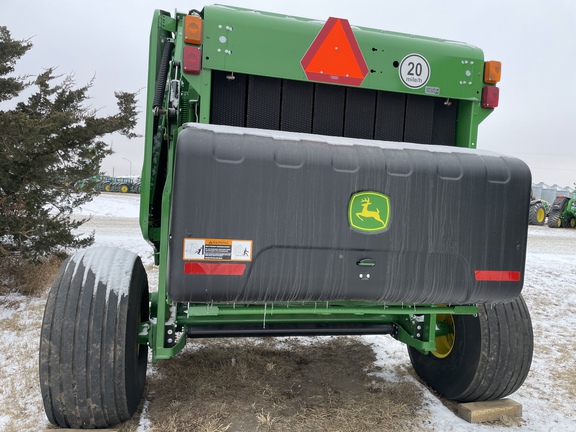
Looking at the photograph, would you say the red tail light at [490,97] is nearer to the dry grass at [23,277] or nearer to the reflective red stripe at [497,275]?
the reflective red stripe at [497,275]

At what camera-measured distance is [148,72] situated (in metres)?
2.92

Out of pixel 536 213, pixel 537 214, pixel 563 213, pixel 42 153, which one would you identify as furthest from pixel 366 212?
Answer: pixel 537 214

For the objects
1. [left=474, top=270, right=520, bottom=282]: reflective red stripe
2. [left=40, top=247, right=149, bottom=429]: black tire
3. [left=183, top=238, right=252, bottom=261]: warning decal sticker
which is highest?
[left=183, top=238, right=252, bottom=261]: warning decal sticker

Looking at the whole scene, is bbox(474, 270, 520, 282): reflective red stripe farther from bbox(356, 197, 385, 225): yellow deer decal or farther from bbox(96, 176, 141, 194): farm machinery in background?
bbox(96, 176, 141, 194): farm machinery in background

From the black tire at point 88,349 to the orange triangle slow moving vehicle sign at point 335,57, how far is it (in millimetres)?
1620

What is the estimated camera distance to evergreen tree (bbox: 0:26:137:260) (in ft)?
17.2

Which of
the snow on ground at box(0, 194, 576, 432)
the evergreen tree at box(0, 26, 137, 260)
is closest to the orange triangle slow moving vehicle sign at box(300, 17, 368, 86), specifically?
the snow on ground at box(0, 194, 576, 432)

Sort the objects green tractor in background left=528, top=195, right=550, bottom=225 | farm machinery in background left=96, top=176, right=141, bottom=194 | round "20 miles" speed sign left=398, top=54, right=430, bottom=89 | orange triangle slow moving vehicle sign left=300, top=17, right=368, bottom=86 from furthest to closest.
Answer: farm machinery in background left=96, top=176, right=141, bottom=194, green tractor in background left=528, top=195, right=550, bottom=225, round "20 miles" speed sign left=398, top=54, right=430, bottom=89, orange triangle slow moving vehicle sign left=300, top=17, right=368, bottom=86

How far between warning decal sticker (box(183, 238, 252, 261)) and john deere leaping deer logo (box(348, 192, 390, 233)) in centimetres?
51

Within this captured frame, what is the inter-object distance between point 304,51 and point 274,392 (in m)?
2.33

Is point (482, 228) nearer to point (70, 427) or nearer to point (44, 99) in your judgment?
point (70, 427)

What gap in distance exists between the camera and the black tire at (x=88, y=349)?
95.6 inches

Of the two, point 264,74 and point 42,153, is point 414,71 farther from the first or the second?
point 42,153

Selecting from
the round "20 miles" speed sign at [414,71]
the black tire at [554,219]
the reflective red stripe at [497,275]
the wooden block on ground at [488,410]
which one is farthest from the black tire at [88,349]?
the black tire at [554,219]
